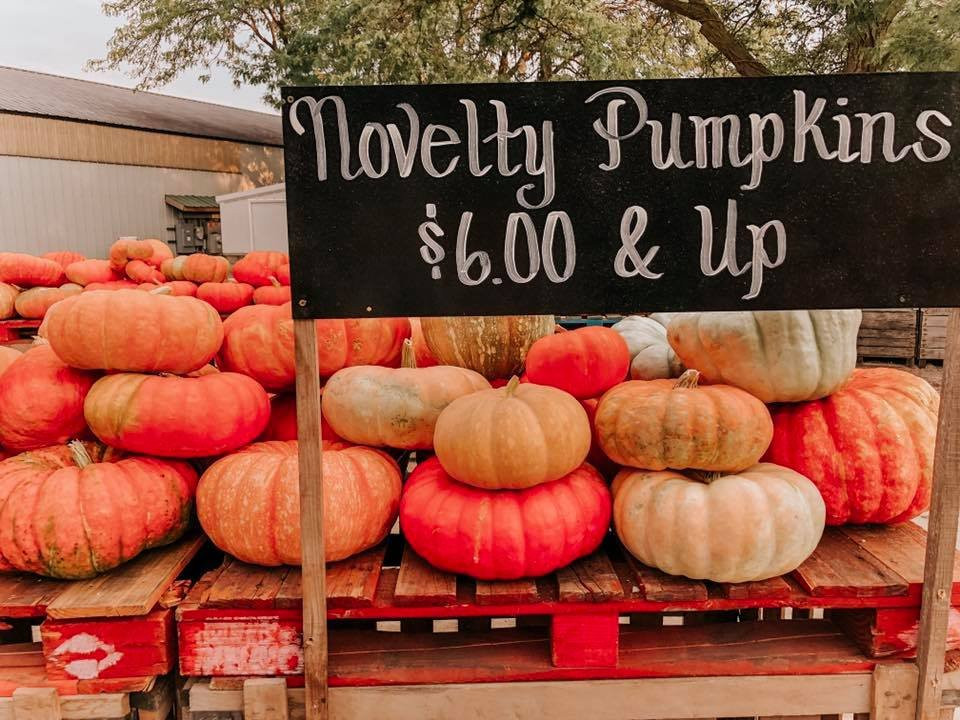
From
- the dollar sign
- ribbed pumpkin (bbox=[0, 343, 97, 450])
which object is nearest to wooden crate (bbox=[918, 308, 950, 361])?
the dollar sign

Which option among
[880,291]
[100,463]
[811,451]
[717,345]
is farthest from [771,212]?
[100,463]

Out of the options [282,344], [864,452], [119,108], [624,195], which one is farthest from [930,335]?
[119,108]

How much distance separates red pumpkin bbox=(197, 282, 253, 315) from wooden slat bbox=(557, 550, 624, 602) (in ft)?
18.1

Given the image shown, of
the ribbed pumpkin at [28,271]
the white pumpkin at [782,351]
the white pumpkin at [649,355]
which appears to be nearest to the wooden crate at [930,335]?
the white pumpkin at [649,355]

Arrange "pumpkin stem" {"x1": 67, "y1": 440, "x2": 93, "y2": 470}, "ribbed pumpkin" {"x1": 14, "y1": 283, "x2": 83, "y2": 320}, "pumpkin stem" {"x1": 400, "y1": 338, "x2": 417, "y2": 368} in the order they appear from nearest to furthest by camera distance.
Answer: "pumpkin stem" {"x1": 67, "y1": 440, "x2": 93, "y2": 470}
"pumpkin stem" {"x1": 400, "y1": 338, "x2": 417, "y2": 368}
"ribbed pumpkin" {"x1": 14, "y1": 283, "x2": 83, "y2": 320}

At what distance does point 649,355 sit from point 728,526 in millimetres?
1016

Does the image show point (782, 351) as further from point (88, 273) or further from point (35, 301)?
point (88, 273)

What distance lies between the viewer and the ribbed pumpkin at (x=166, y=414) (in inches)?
81.6

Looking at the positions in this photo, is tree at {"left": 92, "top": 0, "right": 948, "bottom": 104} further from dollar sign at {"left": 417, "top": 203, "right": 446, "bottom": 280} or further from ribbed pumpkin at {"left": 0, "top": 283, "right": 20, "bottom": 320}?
dollar sign at {"left": 417, "top": 203, "right": 446, "bottom": 280}

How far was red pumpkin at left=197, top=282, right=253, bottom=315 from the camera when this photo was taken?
6754 mm

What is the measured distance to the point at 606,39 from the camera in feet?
38.5

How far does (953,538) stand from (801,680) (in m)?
0.53

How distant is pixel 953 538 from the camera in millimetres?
1783

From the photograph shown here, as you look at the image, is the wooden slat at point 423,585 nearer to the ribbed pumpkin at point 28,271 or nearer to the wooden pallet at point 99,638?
the wooden pallet at point 99,638
